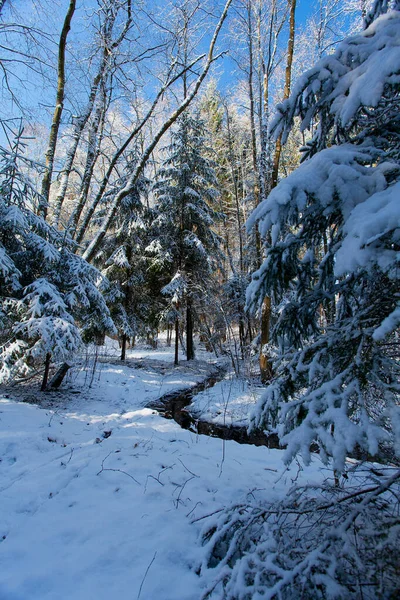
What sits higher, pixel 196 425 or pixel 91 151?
pixel 91 151

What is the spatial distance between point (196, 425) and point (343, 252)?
575 centimetres

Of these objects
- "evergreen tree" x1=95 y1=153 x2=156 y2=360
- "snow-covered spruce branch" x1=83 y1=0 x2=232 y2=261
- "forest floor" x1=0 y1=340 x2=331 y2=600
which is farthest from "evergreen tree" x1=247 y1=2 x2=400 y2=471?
"evergreen tree" x1=95 y1=153 x2=156 y2=360

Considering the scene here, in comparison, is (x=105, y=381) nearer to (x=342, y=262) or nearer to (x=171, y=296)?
(x=171, y=296)

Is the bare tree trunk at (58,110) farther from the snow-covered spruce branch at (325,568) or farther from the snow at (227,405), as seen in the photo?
the snow-covered spruce branch at (325,568)

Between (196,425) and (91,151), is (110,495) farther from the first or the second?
(91,151)

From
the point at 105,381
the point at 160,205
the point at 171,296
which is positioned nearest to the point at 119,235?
the point at 160,205

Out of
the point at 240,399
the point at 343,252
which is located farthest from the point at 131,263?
the point at 343,252

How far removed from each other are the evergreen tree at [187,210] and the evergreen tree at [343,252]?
1088 centimetres

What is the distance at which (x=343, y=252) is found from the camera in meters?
1.46

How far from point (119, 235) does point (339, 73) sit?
12.3 meters

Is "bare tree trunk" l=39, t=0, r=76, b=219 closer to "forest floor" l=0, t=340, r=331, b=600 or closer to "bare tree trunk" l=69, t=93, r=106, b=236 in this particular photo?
"bare tree trunk" l=69, t=93, r=106, b=236

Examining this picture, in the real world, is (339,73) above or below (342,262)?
above

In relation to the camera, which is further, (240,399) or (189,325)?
(189,325)

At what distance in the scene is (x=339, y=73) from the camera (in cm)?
203
